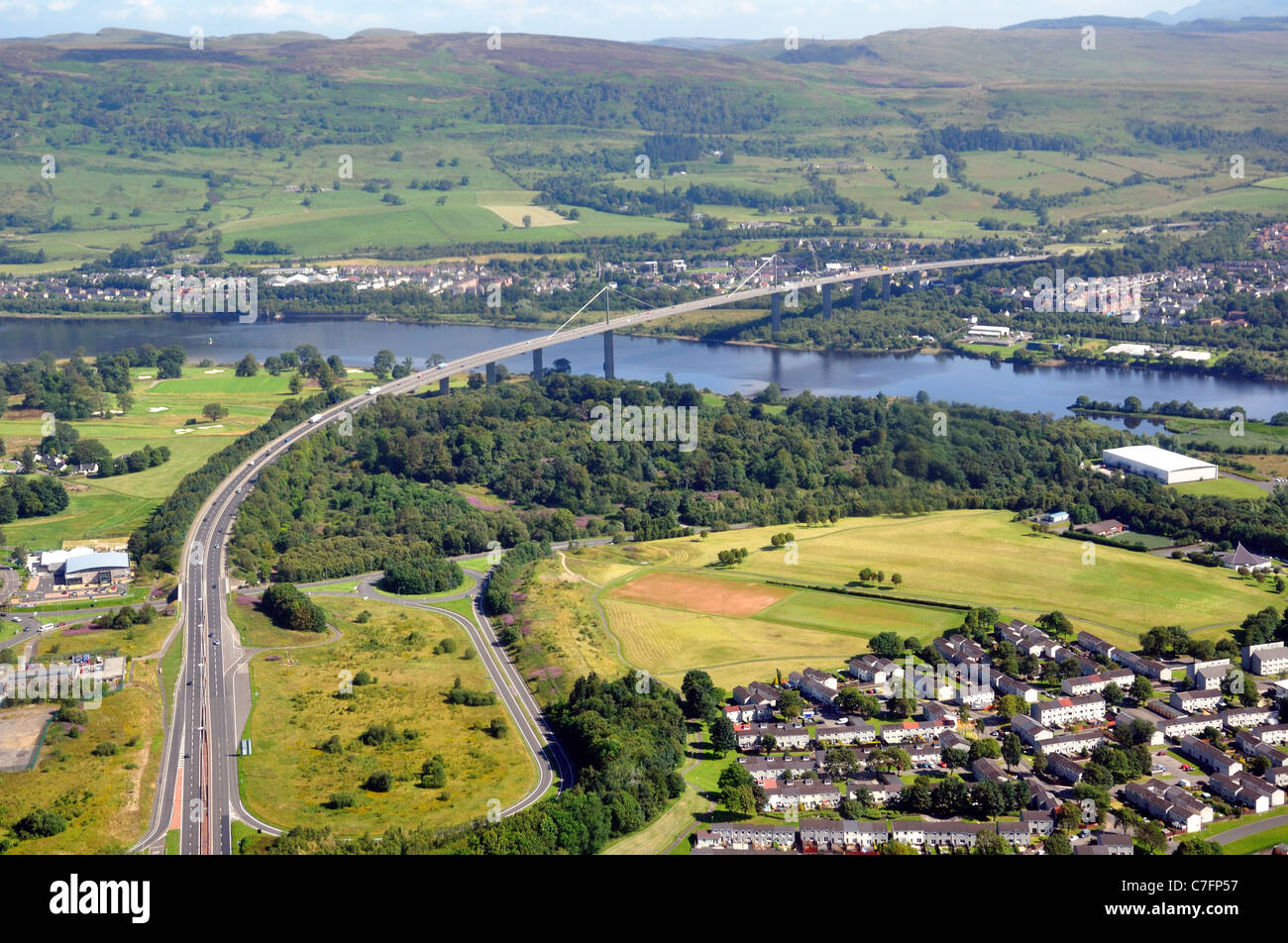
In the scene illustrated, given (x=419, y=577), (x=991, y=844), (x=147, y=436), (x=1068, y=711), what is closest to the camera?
(x=991, y=844)

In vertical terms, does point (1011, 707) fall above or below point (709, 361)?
below

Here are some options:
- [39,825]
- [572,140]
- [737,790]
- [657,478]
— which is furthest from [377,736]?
[572,140]

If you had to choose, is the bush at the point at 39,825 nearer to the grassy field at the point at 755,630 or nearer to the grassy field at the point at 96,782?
the grassy field at the point at 96,782

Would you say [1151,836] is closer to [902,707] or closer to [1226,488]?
[902,707]

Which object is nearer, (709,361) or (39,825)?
(39,825)

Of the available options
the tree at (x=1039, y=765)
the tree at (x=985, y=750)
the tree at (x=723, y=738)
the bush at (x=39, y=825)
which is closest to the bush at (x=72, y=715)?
the bush at (x=39, y=825)

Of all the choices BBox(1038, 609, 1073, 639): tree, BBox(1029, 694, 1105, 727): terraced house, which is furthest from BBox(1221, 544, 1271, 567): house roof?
BBox(1029, 694, 1105, 727): terraced house
